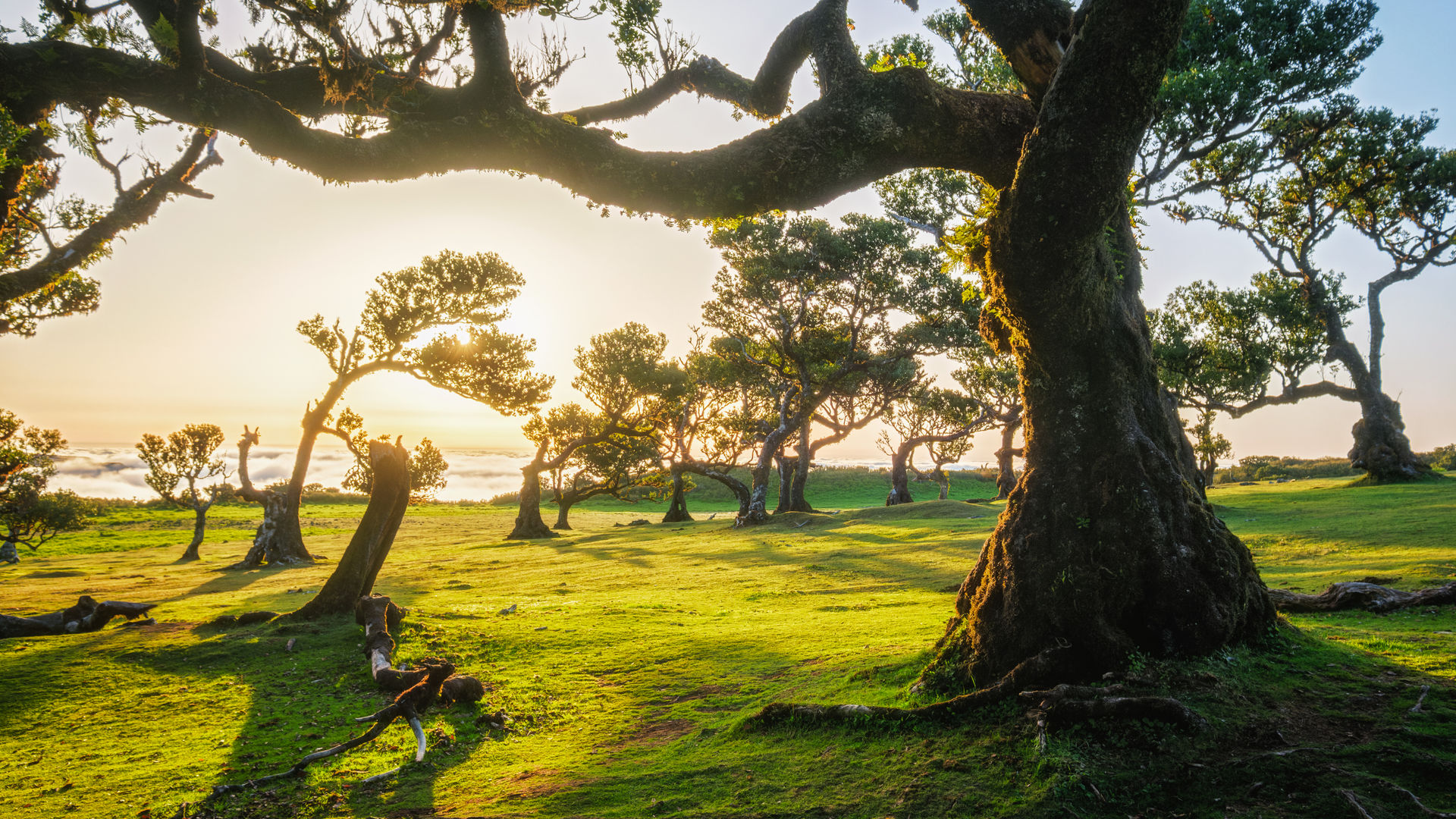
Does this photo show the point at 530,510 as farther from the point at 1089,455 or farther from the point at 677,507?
the point at 1089,455

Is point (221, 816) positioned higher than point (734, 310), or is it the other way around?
point (734, 310)

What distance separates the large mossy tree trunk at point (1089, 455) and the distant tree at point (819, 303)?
80.5 feet

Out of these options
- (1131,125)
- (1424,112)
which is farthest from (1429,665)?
(1424,112)

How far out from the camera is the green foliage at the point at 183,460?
22594mm

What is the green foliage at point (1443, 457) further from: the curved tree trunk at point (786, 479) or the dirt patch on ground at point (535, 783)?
the dirt patch on ground at point (535, 783)

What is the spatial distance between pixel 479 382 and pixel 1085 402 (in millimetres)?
23203

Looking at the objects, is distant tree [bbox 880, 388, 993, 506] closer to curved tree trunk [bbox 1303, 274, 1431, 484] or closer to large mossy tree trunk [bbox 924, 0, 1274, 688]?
curved tree trunk [bbox 1303, 274, 1431, 484]

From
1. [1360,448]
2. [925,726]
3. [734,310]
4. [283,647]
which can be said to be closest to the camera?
[925,726]

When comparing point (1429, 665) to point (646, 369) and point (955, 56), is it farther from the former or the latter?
point (646, 369)

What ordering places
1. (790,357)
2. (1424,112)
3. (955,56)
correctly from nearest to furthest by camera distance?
(955,56) < (1424,112) < (790,357)

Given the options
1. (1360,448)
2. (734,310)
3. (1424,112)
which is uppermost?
(1424,112)

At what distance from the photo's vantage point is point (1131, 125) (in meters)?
4.23

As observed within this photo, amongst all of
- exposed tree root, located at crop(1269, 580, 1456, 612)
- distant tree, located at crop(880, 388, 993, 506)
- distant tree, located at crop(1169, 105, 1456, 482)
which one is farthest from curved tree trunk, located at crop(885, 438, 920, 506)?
exposed tree root, located at crop(1269, 580, 1456, 612)

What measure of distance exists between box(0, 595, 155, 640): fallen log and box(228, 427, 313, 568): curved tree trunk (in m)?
12.1
